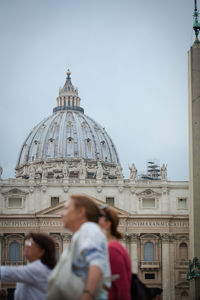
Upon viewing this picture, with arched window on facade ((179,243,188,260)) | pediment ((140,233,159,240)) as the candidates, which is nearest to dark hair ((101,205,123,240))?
pediment ((140,233,159,240))

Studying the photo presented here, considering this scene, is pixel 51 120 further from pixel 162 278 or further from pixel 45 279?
pixel 45 279

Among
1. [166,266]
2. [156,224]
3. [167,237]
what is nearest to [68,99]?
[156,224]

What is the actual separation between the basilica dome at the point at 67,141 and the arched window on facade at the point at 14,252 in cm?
3952

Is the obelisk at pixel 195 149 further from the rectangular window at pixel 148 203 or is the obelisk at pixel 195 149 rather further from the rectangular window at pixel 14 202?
the rectangular window at pixel 14 202

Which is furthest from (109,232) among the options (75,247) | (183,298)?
(183,298)

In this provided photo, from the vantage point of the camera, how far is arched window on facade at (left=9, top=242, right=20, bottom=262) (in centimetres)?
5828

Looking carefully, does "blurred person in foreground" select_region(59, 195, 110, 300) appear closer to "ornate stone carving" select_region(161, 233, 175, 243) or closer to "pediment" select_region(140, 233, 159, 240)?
"ornate stone carving" select_region(161, 233, 175, 243)

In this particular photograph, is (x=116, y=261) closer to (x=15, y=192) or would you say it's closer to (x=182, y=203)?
(x=15, y=192)

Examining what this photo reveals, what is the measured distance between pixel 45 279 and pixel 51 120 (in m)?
101

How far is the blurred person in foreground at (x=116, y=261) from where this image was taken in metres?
7.43

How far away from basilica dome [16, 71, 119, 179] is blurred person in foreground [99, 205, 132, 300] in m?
89.9

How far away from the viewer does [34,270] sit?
8.23 metres

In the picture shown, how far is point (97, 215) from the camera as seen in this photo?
23.4ft

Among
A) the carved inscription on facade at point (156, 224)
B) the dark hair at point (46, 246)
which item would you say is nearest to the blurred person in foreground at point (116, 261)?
the dark hair at point (46, 246)
